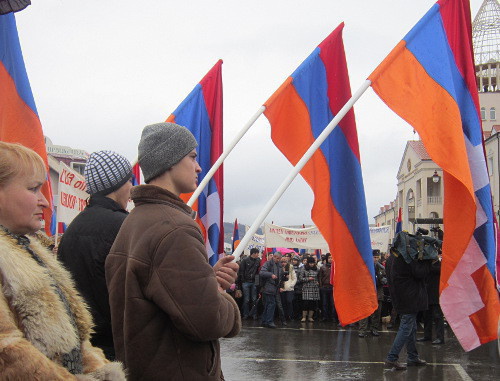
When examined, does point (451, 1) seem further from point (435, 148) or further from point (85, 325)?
point (85, 325)

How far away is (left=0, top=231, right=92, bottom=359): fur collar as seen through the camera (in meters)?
1.79

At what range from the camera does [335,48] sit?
701 centimetres

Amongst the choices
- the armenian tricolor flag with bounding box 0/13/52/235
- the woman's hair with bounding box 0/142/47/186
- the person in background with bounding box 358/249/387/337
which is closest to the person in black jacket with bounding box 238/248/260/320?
the person in background with bounding box 358/249/387/337

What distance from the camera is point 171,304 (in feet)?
7.33

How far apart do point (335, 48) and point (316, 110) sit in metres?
0.78

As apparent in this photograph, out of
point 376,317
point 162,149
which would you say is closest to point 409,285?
point 376,317

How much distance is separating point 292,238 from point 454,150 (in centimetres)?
1415

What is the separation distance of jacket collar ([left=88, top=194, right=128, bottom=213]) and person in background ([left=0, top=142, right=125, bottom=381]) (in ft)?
3.76

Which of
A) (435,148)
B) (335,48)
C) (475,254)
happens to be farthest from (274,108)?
(475,254)

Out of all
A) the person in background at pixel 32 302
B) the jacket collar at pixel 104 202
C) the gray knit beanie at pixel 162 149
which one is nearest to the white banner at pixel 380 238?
the jacket collar at pixel 104 202

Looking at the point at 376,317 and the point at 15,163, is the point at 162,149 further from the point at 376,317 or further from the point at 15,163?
the point at 376,317

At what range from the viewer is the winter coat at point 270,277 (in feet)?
51.0

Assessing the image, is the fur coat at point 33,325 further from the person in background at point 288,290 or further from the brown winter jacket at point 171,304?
the person in background at point 288,290

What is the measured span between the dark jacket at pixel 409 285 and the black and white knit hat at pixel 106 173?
631 centimetres
